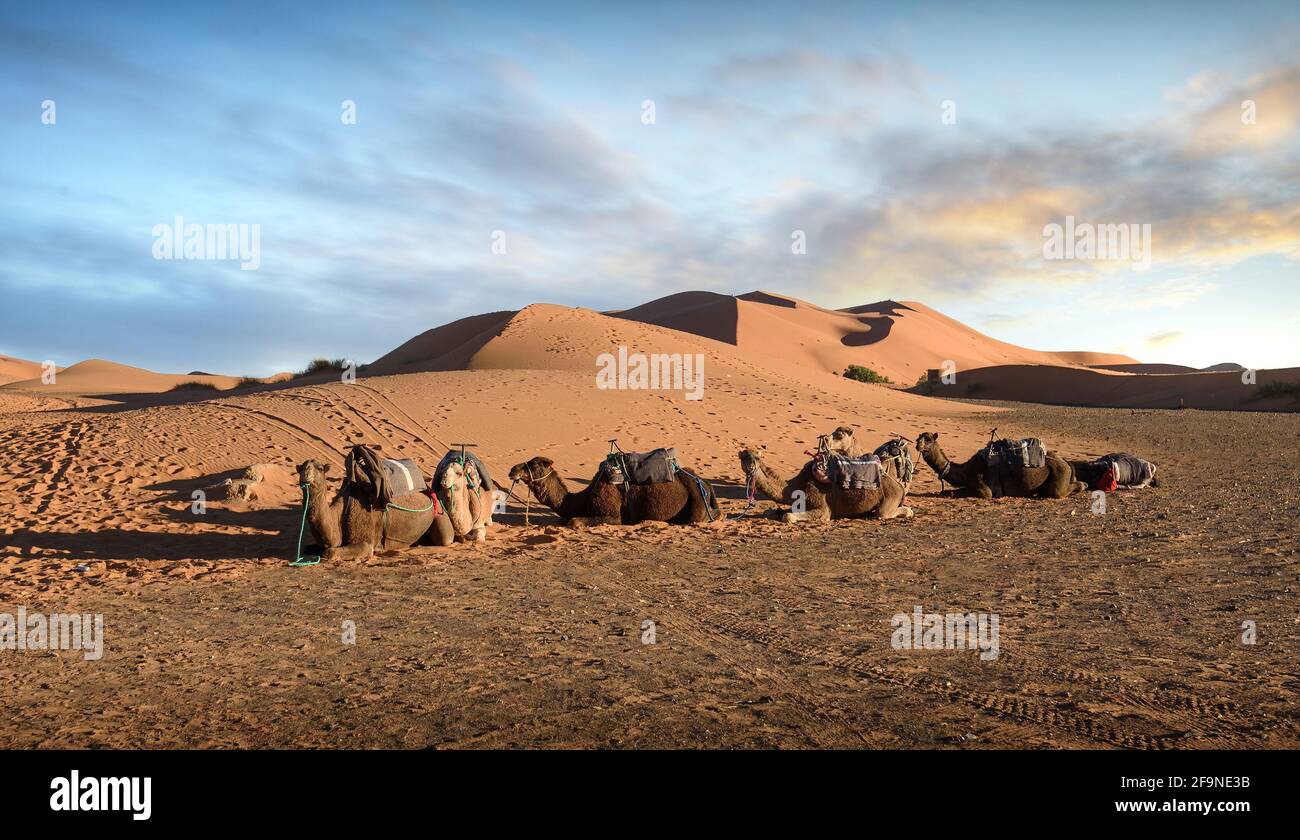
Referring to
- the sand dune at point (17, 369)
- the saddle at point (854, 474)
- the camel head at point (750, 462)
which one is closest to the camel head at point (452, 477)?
the camel head at point (750, 462)

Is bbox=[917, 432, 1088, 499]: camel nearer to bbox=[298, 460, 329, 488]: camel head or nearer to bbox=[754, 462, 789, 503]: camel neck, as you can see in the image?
bbox=[754, 462, 789, 503]: camel neck

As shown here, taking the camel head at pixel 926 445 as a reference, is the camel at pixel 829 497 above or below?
below

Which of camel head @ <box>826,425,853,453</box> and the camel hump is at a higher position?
camel head @ <box>826,425,853,453</box>

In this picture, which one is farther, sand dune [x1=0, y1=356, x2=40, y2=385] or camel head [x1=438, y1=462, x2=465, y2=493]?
sand dune [x1=0, y1=356, x2=40, y2=385]

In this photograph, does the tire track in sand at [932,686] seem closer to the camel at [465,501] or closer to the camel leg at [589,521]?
the camel at [465,501]

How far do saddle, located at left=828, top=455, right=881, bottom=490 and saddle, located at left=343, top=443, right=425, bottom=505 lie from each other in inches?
272

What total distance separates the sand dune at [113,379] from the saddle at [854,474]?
63031mm

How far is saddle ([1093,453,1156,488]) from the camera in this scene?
57.2 ft

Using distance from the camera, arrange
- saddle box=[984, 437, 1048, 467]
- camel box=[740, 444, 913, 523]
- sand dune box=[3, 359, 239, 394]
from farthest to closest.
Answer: sand dune box=[3, 359, 239, 394] < saddle box=[984, 437, 1048, 467] < camel box=[740, 444, 913, 523]

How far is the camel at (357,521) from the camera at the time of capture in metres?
11.1

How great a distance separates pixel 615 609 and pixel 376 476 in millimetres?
4094

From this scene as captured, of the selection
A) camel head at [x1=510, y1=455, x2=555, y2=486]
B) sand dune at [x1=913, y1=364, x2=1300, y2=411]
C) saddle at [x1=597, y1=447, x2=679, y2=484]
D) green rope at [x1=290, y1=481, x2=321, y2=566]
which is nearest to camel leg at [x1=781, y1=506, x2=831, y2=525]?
saddle at [x1=597, y1=447, x2=679, y2=484]
